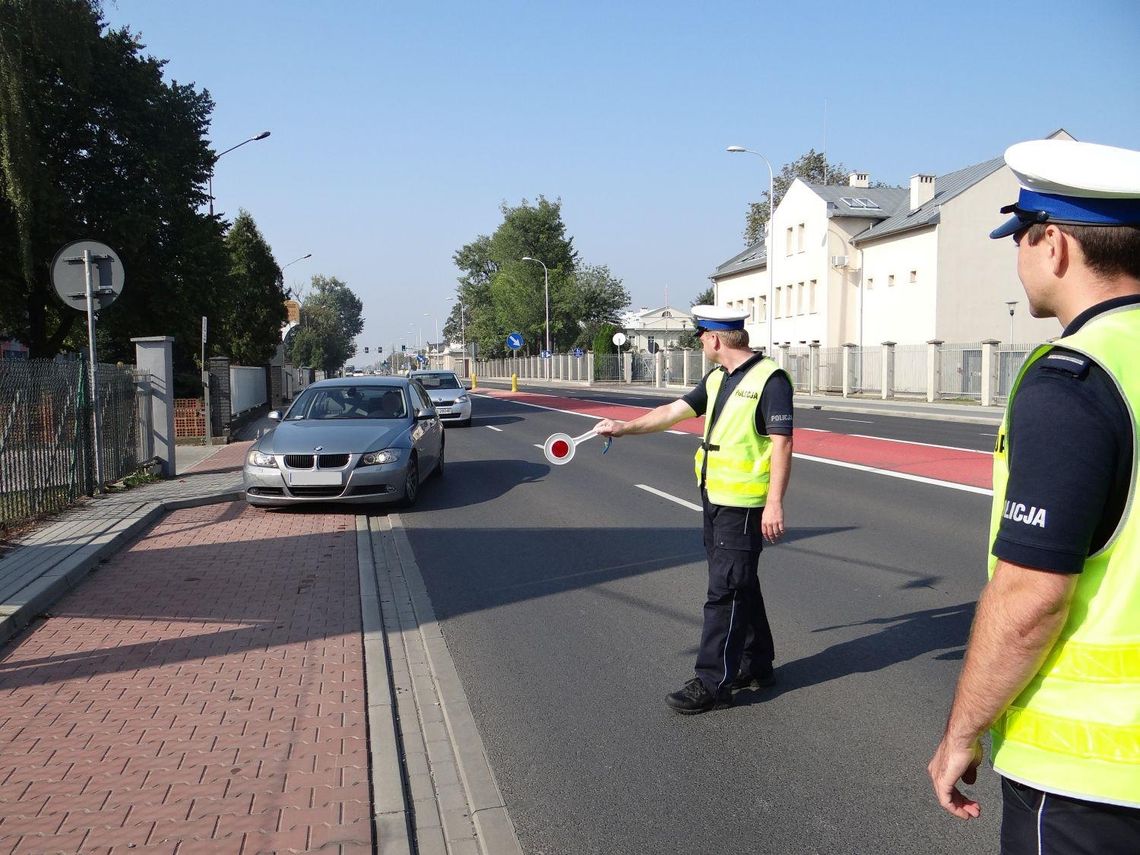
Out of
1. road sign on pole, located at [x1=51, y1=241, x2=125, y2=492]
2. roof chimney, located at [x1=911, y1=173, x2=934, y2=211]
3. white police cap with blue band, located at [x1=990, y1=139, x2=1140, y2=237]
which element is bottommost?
white police cap with blue band, located at [x1=990, y1=139, x2=1140, y2=237]

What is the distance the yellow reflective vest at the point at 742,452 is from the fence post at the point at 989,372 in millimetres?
29500

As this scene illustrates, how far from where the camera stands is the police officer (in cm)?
466

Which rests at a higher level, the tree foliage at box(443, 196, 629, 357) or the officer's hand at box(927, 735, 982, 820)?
the tree foliage at box(443, 196, 629, 357)

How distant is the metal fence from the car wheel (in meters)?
3.72

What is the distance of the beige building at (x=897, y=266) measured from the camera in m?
42.0

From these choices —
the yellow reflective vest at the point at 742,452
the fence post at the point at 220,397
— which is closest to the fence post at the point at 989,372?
the fence post at the point at 220,397

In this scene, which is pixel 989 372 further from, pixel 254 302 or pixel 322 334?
pixel 322 334

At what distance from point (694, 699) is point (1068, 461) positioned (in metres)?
3.35

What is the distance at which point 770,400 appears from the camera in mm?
4688

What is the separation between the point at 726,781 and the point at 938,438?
56.8ft

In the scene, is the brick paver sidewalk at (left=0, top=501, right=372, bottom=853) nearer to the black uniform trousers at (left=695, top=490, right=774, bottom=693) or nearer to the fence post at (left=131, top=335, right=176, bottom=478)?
the black uniform trousers at (left=695, top=490, right=774, bottom=693)

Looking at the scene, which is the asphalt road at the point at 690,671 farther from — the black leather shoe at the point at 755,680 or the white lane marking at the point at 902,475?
the white lane marking at the point at 902,475

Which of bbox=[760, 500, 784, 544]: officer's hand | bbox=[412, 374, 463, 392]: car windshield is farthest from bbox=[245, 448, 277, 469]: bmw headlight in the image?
bbox=[412, 374, 463, 392]: car windshield

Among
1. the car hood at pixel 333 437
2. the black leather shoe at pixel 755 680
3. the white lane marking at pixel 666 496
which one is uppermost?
the car hood at pixel 333 437
